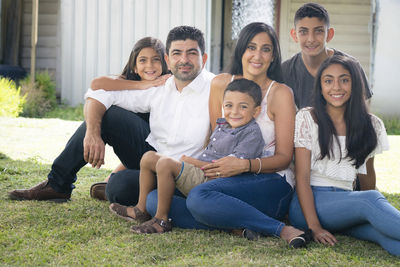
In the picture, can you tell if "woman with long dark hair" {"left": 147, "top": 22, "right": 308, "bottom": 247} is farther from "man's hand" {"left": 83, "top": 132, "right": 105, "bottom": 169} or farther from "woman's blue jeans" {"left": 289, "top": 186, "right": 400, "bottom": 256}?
"man's hand" {"left": 83, "top": 132, "right": 105, "bottom": 169}

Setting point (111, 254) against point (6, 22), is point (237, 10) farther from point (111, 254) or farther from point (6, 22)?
point (111, 254)

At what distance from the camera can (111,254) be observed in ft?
9.49

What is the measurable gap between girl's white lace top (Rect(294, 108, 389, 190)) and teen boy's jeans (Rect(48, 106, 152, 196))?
1067mm

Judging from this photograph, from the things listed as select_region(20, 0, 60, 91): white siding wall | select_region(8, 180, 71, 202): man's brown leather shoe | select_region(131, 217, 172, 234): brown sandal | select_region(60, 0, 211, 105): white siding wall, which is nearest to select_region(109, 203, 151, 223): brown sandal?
select_region(131, 217, 172, 234): brown sandal

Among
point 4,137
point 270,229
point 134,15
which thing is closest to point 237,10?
point 134,15

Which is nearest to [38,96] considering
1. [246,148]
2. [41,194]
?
[41,194]

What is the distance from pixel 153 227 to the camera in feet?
10.6

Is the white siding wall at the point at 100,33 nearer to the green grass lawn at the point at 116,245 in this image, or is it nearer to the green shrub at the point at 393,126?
the green shrub at the point at 393,126

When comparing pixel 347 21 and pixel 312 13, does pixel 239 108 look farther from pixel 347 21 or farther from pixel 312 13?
pixel 347 21

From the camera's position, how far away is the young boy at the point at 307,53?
405 centimetres

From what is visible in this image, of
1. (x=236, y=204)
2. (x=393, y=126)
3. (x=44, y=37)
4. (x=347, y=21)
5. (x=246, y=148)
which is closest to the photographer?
(x=236, y=204)

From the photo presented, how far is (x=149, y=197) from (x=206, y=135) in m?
0.55

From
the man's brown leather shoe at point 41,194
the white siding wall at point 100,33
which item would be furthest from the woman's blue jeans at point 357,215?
the white siding wall at point 100,33

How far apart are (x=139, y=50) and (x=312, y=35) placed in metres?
1.22
